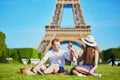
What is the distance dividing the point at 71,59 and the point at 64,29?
1214 inches

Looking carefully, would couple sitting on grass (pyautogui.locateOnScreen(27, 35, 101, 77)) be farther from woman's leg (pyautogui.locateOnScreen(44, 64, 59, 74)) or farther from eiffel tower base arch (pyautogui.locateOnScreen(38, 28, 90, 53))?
eiffel tower base arch (pyautogui.locateOnScreen(38, 28, 90, 53))

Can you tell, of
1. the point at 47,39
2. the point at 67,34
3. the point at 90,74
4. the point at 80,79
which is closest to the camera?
the point at 80,79

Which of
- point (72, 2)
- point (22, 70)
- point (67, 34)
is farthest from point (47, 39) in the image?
point (22, 70)

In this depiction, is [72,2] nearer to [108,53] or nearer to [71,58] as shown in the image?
[108,53]

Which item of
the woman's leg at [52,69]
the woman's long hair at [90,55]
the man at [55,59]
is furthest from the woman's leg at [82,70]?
the woman's leg at [52,69]

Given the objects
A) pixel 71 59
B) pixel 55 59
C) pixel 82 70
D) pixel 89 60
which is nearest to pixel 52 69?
pixel 55 59

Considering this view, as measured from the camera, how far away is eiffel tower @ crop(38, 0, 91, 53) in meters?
35.9

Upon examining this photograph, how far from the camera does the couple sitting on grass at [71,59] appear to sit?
7125 millimetres

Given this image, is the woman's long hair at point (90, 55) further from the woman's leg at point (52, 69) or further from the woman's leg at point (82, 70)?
the woman's leg at point (52, 69)

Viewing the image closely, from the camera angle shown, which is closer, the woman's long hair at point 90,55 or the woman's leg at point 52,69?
the woman's long hair at point 90,55

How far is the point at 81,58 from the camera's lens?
23.9 feet

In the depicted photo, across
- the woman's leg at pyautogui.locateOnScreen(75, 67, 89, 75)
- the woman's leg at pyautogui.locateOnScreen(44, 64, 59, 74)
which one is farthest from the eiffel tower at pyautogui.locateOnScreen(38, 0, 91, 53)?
the woman's leg at pyautogui.locateOnScreen(75, 67, 89, 75)

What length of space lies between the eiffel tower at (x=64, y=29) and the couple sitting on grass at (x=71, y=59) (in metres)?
27.8

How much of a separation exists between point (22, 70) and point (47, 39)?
1101 inches
